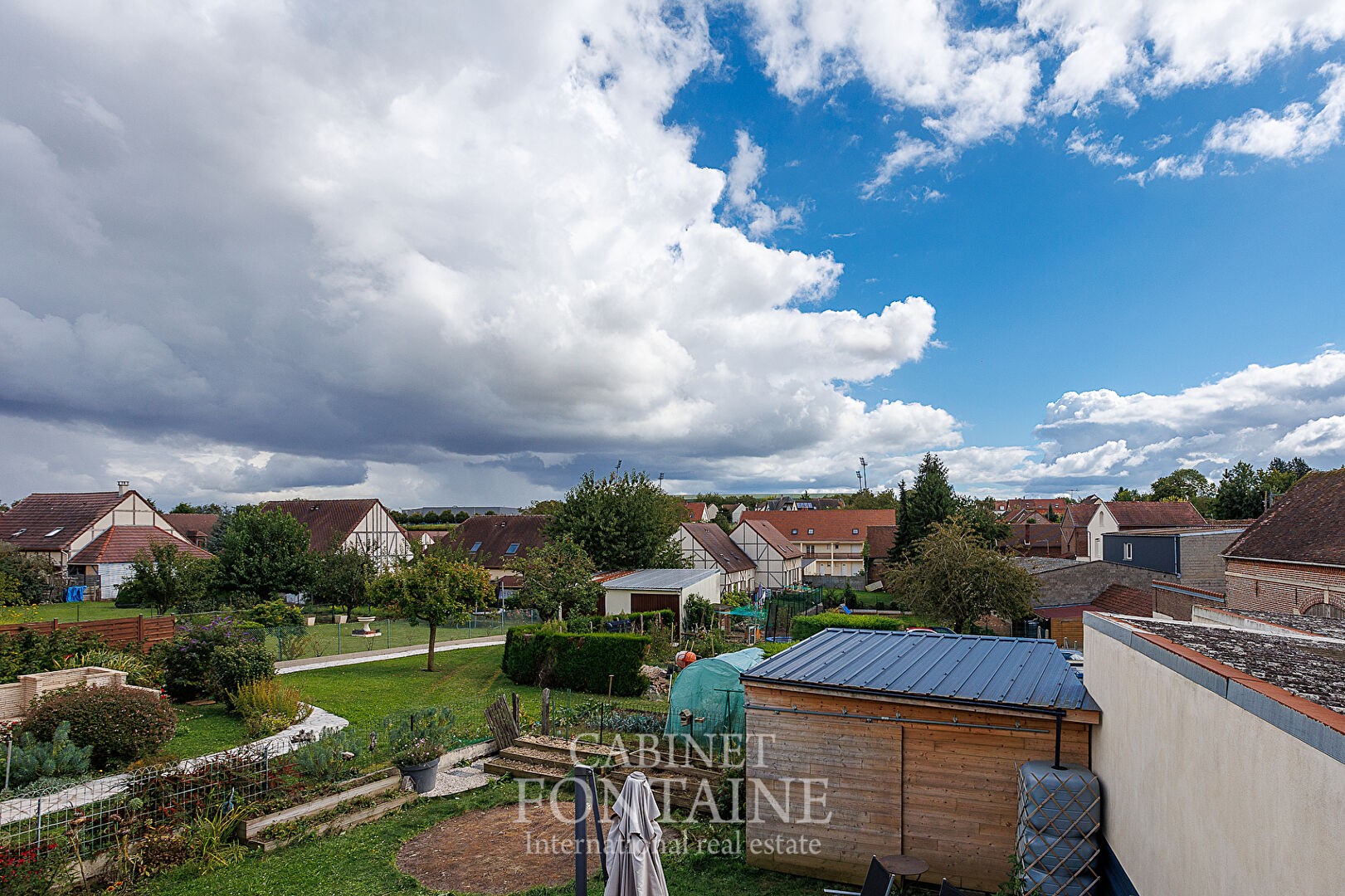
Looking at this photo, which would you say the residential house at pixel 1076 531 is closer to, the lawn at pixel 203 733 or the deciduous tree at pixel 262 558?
the deciduous tree at pixel 262 558

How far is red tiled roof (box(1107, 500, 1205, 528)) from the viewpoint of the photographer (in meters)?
54.5

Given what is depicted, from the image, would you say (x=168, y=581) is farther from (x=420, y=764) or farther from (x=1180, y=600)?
(x=1180, y=600)

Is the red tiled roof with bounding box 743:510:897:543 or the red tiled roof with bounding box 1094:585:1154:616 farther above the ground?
the red tiled roof with bounding box 743:510:897:543

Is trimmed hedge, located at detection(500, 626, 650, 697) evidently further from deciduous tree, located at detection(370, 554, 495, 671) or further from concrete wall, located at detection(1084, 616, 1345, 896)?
concrete wall, located at detection(1084, 616, 1345, 896)

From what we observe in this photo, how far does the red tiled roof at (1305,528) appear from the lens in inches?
752

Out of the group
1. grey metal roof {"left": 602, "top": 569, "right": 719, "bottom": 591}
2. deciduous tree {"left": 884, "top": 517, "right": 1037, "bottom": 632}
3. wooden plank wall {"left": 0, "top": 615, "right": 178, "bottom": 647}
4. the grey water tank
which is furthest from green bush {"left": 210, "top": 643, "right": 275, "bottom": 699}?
deciduous tree {"left": 884, "top": 517, "right": 1037, "bottom": 632}

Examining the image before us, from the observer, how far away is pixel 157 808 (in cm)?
994

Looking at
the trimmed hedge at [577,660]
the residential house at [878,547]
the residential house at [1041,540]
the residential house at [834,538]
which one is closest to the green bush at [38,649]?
the trimmed hedge at [577,660]

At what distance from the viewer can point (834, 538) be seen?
65.8m

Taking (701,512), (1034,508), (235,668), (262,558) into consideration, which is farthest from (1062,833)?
(1034,508)

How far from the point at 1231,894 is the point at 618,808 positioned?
497 cm

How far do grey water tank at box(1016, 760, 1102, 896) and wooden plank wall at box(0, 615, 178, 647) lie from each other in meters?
22.1

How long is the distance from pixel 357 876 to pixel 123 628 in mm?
15519

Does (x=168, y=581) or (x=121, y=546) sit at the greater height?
(x=121, y=546)
